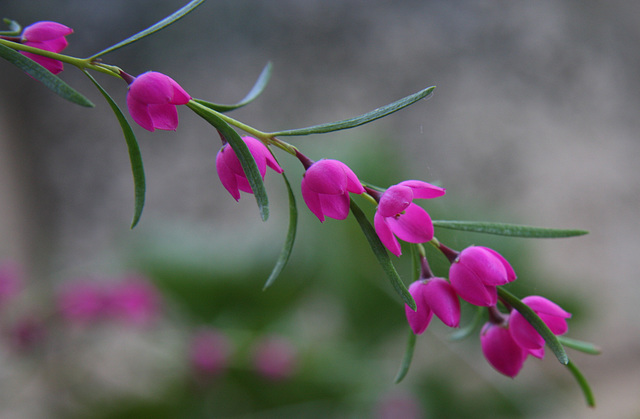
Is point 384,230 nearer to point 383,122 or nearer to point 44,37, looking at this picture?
point 44,37

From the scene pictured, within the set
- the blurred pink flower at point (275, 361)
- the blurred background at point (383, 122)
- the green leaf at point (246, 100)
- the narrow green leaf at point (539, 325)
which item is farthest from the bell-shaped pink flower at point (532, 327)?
the blurred background at point (383, 122)

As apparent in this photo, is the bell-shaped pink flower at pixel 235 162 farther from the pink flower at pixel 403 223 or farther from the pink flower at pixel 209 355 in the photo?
the pink flower at pixel 209 355

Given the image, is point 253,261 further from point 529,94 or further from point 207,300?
point 529,94

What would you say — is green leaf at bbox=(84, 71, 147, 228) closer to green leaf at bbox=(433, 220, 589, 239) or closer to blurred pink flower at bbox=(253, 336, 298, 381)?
green leaf at bbox=(433, 220, 589, 239)

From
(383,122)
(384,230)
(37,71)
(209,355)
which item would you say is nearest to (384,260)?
(384,230)

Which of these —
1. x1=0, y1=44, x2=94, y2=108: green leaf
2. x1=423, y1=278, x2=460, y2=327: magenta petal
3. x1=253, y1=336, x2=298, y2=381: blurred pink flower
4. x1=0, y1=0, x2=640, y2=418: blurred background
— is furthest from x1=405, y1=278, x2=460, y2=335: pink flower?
x1=0, y1=0, x2=640, y2=418: blurred background

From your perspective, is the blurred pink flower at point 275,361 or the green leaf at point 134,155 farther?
the blurred pink flower at point 275,361

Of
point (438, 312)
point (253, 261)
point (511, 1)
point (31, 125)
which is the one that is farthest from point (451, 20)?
point (438, 312)
